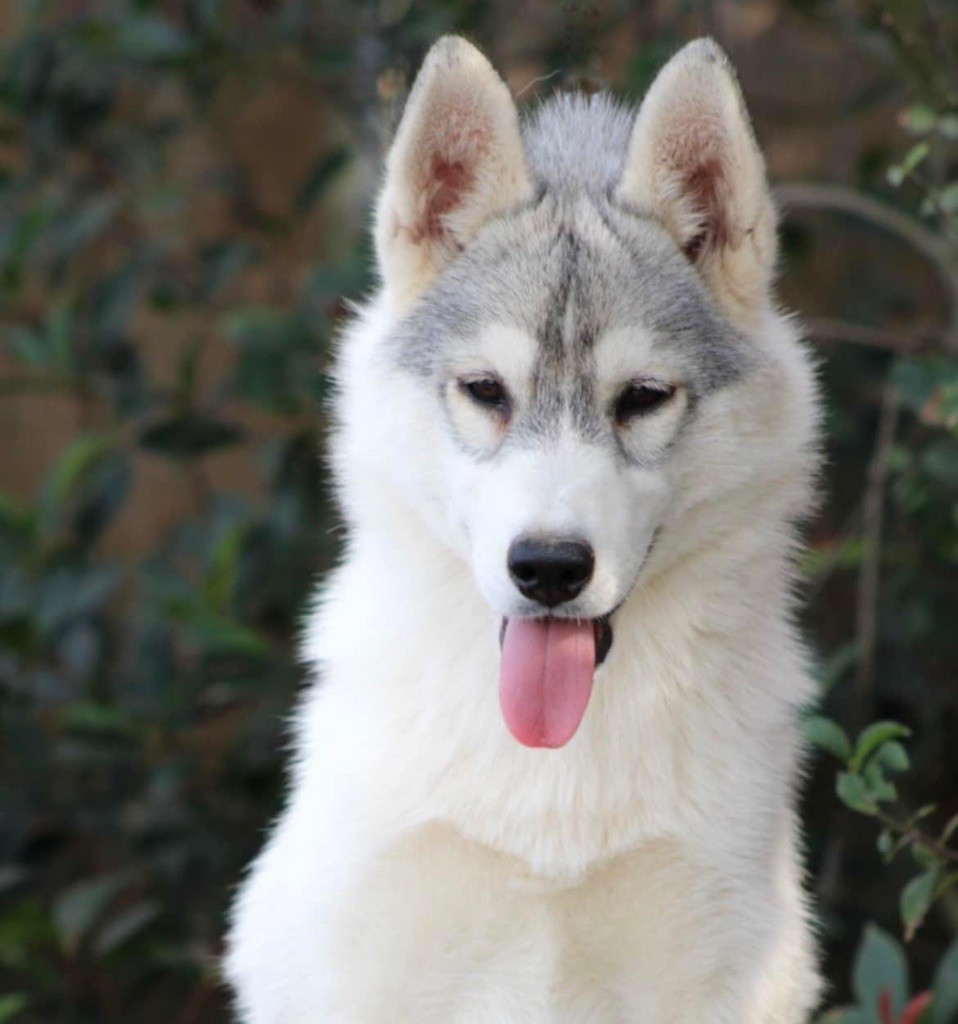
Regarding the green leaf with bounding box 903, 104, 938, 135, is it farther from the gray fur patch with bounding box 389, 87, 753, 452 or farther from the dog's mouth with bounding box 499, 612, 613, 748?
the dog's mouth with bounding box 499, 612, 613, 748

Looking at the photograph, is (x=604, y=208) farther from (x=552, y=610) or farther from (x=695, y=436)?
(x=552, y=610)

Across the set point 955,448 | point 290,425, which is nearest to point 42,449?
point 290,425

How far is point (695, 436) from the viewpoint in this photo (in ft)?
7.48

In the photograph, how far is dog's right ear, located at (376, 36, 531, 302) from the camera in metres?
2.32

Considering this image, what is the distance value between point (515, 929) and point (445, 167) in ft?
3.40

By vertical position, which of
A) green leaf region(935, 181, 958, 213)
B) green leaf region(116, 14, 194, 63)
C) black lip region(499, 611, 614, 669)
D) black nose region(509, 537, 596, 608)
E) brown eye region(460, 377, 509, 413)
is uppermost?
green leaf region(116, 14, 194, 63)

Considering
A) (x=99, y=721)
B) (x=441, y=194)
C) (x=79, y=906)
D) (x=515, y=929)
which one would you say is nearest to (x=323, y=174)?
(x=99, y=721)

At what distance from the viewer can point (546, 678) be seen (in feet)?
7.07

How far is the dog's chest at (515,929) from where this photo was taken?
224cm

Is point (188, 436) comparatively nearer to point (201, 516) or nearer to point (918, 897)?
point (201, 516)

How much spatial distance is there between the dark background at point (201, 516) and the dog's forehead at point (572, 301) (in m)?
1.42

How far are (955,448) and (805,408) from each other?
1.26 meters

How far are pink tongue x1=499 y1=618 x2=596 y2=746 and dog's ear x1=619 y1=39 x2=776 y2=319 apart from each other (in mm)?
534

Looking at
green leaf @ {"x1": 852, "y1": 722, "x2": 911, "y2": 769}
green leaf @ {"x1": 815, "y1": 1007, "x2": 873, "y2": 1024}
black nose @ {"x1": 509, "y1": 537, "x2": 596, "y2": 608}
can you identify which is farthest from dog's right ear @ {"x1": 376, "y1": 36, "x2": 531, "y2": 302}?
green leaf @ {"x1": 815, "y1": 1007, "x2": 873, "y2": 1024}
